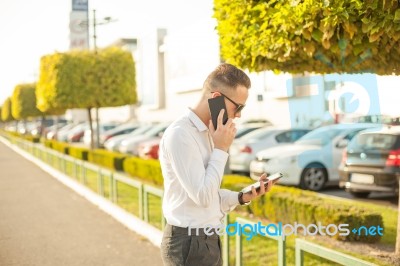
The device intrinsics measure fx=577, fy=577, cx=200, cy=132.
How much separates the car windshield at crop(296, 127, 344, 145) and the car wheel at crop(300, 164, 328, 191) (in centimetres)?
62

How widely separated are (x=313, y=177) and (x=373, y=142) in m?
2.45

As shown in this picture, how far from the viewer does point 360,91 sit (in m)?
6.37

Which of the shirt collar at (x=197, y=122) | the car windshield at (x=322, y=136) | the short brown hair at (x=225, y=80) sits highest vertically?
the short brown hair at (x=225, y=80)

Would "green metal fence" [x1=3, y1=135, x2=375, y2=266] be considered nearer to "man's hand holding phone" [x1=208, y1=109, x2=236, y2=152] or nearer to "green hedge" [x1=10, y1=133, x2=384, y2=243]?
"man's hand holding phone" [x1=208, y1=109, x2=236, y2=152]

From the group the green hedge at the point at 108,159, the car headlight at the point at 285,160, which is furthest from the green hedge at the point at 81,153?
the car headlight at the point at 285,160

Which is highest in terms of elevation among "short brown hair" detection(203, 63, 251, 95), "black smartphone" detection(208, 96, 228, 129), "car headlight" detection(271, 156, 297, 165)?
"short brown hair" detection(203, 63, 251, 95)

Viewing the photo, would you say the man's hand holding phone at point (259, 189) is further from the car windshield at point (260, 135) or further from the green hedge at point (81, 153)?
the green hedge at point (81, 153)

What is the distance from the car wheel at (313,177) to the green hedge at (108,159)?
25.4 feet

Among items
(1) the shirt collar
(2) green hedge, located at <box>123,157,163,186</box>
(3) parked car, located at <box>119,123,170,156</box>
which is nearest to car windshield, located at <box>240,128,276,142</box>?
(2) green hedge, located at <box>123,157,163,186</box>

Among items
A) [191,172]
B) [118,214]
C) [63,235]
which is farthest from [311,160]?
[191,172]

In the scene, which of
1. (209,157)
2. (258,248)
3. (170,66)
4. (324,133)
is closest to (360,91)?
(258,248)

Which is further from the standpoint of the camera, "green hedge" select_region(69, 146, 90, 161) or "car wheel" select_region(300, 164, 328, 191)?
"green hedge" select_region(69, 146, 90, 161)

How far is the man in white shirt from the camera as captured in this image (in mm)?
2754

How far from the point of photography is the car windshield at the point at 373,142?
1016 centimetres
